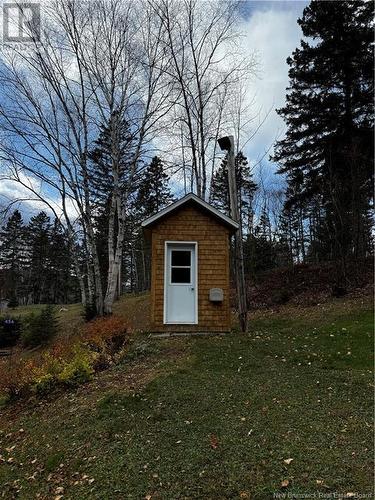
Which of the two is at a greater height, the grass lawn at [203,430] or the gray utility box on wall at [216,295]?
the gray utility box on wall at [216,295]

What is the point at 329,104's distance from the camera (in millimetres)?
14781

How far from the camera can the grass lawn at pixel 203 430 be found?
311 cm

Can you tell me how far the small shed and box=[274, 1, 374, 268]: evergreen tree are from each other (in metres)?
6.38

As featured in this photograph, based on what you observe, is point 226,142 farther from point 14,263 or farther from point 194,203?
point 14,263

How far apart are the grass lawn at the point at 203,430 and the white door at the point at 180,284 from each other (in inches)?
77.9

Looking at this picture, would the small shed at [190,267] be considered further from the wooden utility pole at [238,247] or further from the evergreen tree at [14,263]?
the evergreen tree at [14,263]

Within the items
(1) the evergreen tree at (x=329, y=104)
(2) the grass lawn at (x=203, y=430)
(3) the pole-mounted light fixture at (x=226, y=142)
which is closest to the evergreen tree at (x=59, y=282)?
(1) the evergreen tree at (x=329, y=104)

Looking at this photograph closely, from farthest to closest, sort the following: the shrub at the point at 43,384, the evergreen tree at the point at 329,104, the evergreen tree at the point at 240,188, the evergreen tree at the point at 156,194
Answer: the evergreen tree at the point at 156,194, the evergreen tree at the point at 240,188, the evergreen tree at the point at 329,104, the shrub at the point at 43,384

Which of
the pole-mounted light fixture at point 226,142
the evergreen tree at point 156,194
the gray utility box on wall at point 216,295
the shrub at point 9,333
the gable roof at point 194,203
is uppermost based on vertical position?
the evergreen tree at point 156,194

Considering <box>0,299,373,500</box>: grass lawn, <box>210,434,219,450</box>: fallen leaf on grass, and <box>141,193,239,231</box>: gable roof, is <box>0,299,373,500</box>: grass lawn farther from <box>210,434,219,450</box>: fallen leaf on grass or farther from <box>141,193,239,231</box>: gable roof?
<box>141,193,239,231</box>: gable roof

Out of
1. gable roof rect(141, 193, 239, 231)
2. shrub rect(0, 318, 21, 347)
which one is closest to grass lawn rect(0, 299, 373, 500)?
gable roof rect(141, 193, 239, 231)

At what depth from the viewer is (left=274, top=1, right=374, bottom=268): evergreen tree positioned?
14.2 meters

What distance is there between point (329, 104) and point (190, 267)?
10355 millimetres

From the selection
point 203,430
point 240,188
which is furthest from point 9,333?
point 240,188
